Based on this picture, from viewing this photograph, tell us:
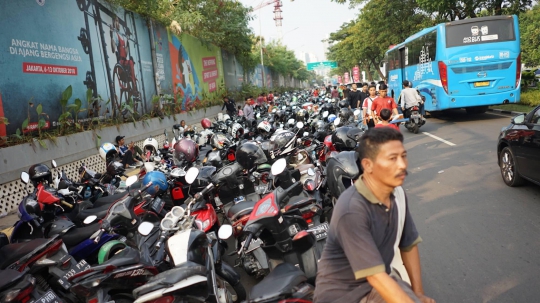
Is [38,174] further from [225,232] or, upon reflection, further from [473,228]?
[473,228]

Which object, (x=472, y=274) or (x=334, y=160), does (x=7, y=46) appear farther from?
(x=472, y=274)

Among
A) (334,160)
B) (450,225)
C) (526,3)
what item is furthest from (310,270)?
(526,3)

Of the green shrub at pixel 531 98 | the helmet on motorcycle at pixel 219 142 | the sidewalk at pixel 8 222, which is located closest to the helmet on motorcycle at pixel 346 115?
the helmet on motorcycle at pixel 219 142

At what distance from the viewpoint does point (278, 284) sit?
245 centimetres

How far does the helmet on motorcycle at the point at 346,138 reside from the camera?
5.80 meters

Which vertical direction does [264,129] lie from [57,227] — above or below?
above

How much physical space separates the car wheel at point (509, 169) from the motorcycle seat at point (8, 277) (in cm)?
597

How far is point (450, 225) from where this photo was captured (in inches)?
192

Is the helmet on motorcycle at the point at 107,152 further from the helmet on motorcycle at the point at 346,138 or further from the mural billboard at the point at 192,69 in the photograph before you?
the mural billboard at the point at 192,69

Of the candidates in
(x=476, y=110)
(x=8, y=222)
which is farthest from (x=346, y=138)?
(x=476, y=110)

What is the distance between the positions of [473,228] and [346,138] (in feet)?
6.46

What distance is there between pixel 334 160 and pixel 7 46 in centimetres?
748

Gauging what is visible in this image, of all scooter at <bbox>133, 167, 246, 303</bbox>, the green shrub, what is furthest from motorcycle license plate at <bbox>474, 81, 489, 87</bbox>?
scooter at <bbox>133, 167, 246, 303</bbox>

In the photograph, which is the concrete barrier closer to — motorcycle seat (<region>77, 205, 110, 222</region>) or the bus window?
motorcycle seat (<region>77, 205, 110, 222</region>)
